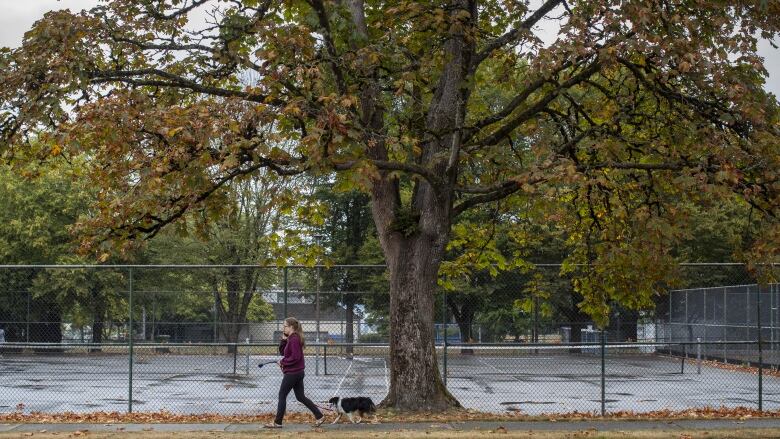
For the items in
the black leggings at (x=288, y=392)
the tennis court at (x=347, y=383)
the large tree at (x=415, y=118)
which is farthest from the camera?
the tennis court at (x=347, y=383)

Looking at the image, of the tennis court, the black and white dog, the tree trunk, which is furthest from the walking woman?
the tennis court

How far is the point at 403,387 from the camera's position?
1662 centimetres

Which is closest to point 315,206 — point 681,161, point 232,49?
point 232,49

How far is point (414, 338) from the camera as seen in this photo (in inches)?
657

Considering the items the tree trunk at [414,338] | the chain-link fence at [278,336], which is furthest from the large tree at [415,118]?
the chain-link fence at [278,336]

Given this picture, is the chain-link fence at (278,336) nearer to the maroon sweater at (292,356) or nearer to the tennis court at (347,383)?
the tennis court at (347,383)

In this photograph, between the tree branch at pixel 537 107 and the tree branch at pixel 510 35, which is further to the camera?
the tree branch at pixel 510 35

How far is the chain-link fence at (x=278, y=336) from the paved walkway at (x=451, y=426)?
2.12 meters

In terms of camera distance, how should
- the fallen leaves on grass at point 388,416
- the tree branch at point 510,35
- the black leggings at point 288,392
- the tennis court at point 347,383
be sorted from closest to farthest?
the black leggings at point 288,392
the fallen leaves on grass at point 388,416
the tree branch at point 510,35
the tennis court at point 347,383

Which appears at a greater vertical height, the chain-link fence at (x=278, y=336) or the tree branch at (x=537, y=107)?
the tree branch at (x=537, y=107)

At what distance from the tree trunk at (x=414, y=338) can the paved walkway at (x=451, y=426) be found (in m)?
1.10

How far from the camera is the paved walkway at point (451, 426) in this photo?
15.1 metres

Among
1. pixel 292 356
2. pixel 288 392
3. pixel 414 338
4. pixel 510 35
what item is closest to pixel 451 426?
pixel 414 338

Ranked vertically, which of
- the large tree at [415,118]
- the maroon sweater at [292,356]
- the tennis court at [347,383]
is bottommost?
the tennis court at [347,383]
